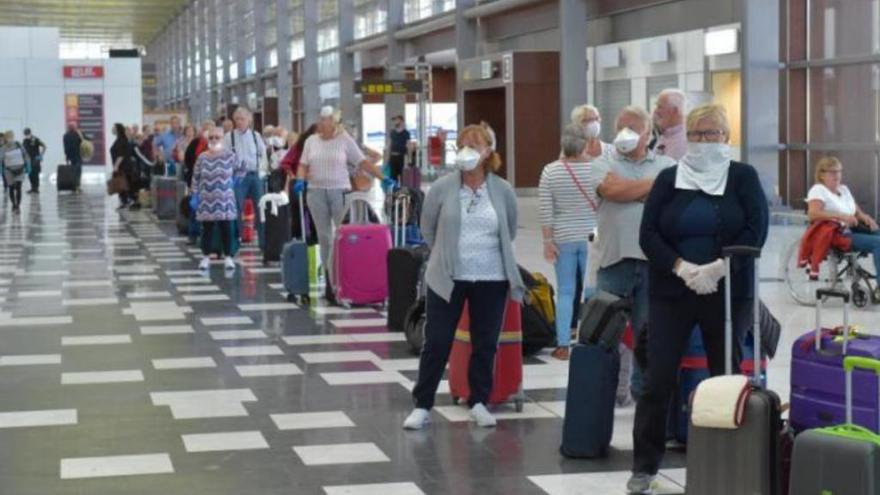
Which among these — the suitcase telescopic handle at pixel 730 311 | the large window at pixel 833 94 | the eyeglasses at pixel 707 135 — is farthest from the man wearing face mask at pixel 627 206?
the large window at pixel 833 94

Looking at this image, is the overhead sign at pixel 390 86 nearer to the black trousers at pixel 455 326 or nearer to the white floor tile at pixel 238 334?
the white floor tile at pixel 238 334

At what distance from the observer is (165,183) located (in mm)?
28469

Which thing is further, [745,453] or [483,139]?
[483,139]

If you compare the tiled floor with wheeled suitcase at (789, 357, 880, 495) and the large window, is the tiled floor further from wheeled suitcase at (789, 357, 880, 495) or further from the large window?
the large window

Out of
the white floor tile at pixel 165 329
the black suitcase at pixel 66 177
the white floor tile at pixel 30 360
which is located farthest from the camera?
the black suitcase at pixel 66 177

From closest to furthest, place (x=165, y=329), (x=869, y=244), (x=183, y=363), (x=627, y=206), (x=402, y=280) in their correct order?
(x=627, y=206), (x=183, y=363), (x=402, y=280), (x=165, y=329), (x=869, y=244)

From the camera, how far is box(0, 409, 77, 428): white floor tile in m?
8.23

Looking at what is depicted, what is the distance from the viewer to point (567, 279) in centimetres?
1035

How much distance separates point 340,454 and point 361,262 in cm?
628

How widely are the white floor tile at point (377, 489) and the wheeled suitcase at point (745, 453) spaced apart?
129 cm

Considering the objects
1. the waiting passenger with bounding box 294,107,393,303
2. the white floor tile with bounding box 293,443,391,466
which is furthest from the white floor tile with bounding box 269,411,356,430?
the waiting passenger with bounding box 294,107,393,303

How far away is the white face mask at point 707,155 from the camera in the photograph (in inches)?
247

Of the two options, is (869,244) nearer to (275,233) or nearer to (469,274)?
(469,274)

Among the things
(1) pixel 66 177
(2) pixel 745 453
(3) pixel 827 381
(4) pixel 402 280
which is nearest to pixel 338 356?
(4) pixel 402 280
